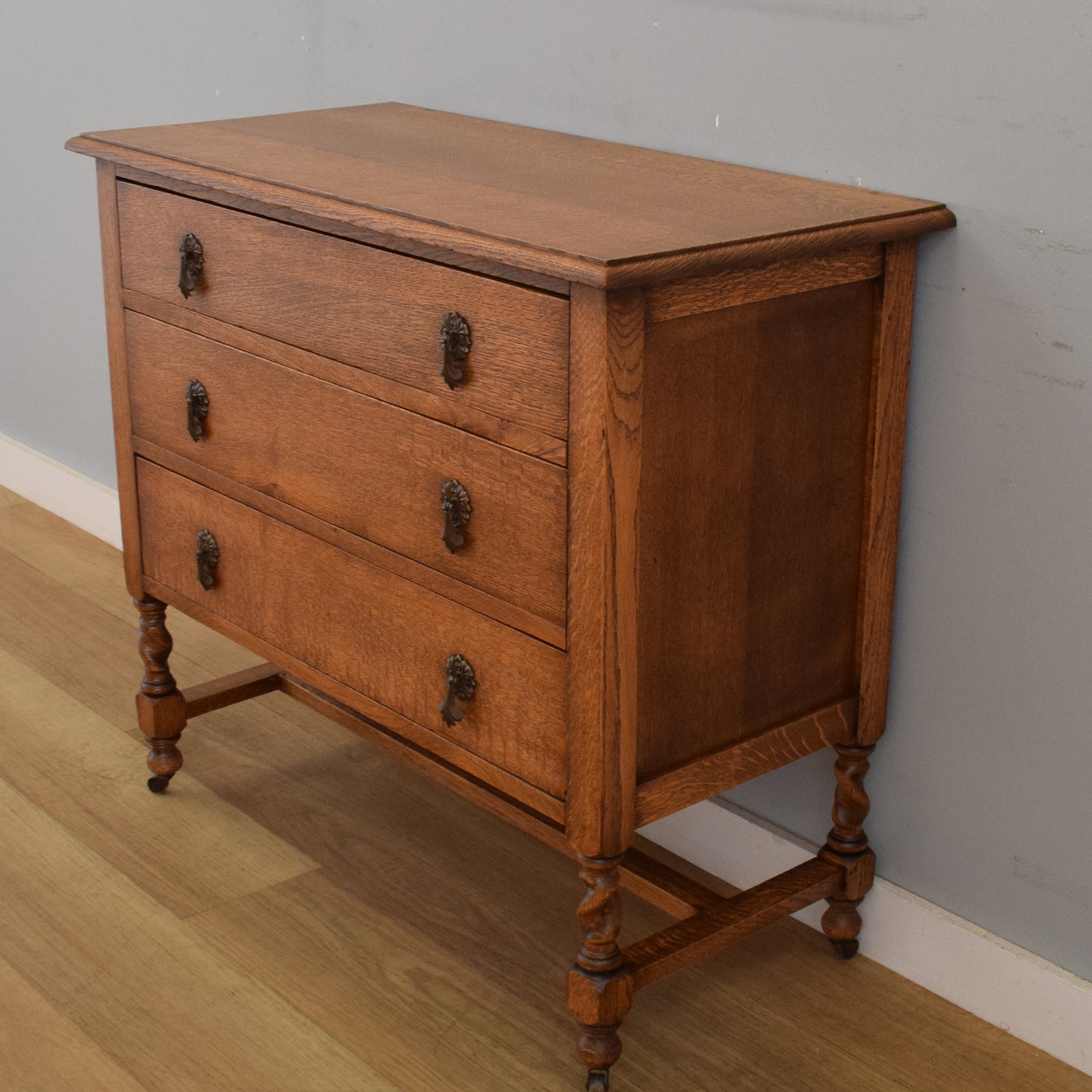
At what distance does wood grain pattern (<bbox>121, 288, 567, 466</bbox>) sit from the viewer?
1578 mm

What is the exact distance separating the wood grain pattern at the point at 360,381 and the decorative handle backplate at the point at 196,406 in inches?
2.8

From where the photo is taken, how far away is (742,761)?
1.78m

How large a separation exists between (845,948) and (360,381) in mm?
966

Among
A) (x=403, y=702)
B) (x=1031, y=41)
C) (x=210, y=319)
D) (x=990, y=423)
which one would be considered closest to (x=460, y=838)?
(x=403, y=702)

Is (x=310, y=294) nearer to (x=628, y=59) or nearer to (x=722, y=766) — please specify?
(x=628, y=59)

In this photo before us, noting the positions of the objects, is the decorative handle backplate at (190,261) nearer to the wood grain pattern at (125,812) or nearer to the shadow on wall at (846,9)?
the shadow on wall at (846,9)

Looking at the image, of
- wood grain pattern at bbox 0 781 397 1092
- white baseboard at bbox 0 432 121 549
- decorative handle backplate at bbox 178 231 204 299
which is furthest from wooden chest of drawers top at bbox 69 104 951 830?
white baseboard at bbox 0 432 121 549

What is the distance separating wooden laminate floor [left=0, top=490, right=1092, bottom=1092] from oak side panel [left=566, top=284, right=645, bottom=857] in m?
0.40

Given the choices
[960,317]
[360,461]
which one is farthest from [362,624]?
[960,317]

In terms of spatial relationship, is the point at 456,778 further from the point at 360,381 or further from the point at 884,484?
the point at 884,484

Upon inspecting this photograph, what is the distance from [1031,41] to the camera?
161 cm

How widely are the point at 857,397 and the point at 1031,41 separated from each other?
1.36 ft

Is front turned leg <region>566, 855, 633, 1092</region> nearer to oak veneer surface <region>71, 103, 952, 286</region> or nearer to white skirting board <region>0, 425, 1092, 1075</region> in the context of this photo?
white skirting board <region>0, 425, 1092, 1075</region>

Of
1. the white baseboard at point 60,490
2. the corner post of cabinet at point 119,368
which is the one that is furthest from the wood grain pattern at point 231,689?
the white baseboard at point 60,490
